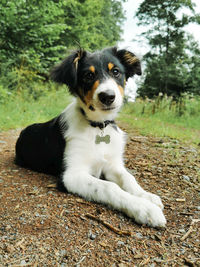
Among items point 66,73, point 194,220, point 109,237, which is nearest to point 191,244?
point 194,220

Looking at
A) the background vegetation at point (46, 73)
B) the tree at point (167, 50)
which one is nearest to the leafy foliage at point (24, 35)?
the background vegetation at point (46, 73)

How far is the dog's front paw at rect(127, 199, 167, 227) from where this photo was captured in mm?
1863

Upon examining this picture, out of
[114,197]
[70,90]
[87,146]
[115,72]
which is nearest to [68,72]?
[70,90]

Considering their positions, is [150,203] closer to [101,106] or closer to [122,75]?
[101,106]

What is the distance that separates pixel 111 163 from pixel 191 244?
4.35 feet

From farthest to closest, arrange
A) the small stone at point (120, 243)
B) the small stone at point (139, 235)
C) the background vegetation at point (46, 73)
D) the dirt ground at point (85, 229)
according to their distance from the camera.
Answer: the background vegetation at point (46, 73) < the small stone at point (139, 235) < the small stone at point (120, 243) < the dirt ground at point (85, 229)

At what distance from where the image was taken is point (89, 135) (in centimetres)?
273

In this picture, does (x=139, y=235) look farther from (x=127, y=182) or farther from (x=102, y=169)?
(x=102, y=169)

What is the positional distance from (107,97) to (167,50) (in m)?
19.2

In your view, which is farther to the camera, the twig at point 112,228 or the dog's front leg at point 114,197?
the dog's front leg at point 114,197

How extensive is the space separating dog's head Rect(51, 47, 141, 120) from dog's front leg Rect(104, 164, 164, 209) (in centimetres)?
61

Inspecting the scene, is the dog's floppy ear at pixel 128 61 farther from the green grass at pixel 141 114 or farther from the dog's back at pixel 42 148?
the green grass at pixel 141 114

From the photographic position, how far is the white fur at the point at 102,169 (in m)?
1.98

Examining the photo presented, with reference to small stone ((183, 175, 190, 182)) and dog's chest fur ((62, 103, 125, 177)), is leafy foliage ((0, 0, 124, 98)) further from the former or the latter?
small stone ((183, 175, 190, 182))
